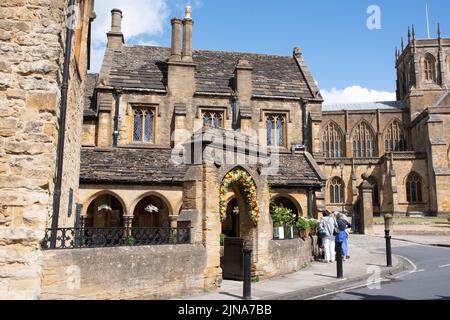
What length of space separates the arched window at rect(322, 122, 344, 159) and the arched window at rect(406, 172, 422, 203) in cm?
1564

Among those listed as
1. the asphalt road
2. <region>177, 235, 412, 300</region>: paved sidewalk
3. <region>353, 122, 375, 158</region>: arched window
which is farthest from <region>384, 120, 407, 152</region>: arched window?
the asphalt road

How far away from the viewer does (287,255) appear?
40.2 feet

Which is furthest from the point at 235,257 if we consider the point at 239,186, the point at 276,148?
the point at 276,148

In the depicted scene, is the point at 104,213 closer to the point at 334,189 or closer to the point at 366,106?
the point at 334,189

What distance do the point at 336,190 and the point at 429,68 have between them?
28803 millimetres

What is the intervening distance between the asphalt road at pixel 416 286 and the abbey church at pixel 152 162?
288 cm

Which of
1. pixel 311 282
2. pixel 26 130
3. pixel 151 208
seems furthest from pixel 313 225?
pixel 26 130

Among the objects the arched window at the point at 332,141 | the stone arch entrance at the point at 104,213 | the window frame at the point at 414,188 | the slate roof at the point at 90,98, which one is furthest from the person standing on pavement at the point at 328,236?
the arched window at the point at 332,141

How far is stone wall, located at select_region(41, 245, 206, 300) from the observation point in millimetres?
6996

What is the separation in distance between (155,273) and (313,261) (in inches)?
333

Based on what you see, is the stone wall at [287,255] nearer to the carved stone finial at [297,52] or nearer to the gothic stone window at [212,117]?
the gothic stone window at [212,117]

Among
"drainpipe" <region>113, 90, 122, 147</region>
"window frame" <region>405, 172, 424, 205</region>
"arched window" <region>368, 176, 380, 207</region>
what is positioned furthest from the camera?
"arched window" <region>368, 176, 380, 207</region>

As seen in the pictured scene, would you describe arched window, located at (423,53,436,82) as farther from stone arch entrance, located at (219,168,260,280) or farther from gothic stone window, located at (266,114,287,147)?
stone arch entrance, located at (219,168,260,280)

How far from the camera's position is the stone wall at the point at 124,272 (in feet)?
23.0
